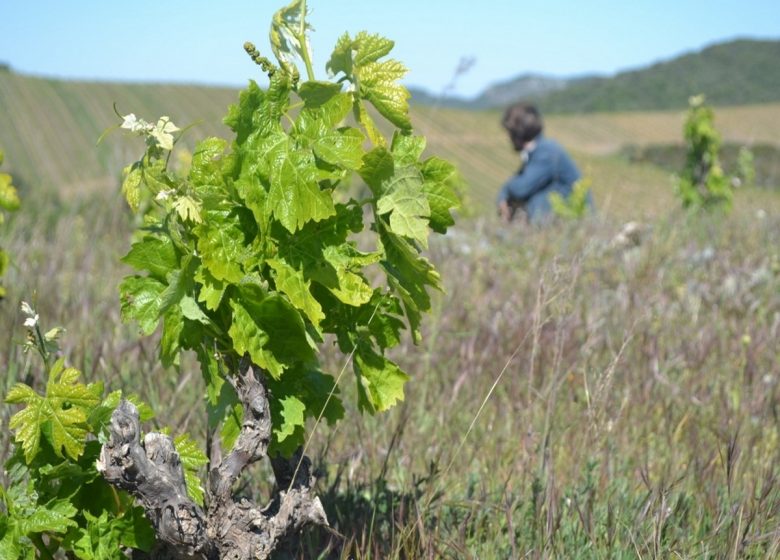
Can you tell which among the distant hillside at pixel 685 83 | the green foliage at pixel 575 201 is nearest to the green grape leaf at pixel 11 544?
the green foliage at pixel 575 201

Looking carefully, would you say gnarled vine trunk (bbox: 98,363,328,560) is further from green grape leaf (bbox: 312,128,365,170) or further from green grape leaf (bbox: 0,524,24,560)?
green grape leaf (bbox: 312,128,365,170)

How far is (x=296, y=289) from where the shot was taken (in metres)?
1.41

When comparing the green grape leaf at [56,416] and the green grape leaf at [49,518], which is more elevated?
the green grape leaf at [56,416]

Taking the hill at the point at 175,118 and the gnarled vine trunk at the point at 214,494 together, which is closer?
the gnarled vine trunk at the point at 214,494

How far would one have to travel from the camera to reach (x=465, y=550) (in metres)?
1.72

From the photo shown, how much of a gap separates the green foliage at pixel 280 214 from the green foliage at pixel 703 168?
7538mm

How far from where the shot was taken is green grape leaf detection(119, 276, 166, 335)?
4.76ft

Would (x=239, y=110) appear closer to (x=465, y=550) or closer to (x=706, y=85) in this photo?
(x=465, y=550)

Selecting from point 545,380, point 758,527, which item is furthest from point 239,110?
point 545,380

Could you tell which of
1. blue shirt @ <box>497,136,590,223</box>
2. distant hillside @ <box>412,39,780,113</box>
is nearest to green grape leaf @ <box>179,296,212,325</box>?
blue shirt @ <box>497,136,590,223</box>

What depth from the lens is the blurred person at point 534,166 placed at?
27.0 feet

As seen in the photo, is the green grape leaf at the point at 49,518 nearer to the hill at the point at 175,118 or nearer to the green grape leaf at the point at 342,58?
the green grape leaf at the point at 342,58

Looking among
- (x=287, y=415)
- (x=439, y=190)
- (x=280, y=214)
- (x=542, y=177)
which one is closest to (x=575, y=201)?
(x=542, y=177)

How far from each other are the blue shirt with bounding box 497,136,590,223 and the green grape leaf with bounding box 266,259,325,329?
6868 millimetres
